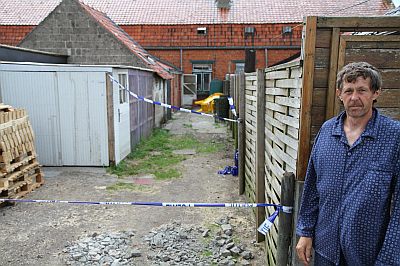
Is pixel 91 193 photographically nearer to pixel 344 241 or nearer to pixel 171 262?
pixel 171 262

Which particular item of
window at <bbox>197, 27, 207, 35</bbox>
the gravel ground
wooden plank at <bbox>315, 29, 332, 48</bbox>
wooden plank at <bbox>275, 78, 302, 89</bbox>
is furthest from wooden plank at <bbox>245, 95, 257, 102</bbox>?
window at <bbox>197, 27, 207, 35</bbox>

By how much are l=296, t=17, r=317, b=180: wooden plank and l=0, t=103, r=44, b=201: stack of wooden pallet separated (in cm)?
524

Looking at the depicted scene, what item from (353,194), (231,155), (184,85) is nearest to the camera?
(353,194)

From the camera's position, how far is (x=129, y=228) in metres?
5.34

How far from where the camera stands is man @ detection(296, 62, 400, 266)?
1.97m

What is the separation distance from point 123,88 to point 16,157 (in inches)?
143

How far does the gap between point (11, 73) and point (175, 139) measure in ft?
20.5

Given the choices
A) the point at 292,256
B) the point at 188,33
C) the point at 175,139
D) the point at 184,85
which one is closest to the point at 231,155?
the point at 175,139

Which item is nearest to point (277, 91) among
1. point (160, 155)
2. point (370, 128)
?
point (370, 128)

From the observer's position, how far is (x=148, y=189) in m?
7.33

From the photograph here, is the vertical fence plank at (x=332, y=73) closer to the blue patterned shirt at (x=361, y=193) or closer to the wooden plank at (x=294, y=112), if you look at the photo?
the wooden plank at (x=294, y=112)

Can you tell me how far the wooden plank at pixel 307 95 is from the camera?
269cm

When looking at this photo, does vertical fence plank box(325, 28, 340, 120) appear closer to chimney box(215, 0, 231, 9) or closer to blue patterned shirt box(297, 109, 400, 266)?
blue patterned shirt box(297, 109, 400, 266)

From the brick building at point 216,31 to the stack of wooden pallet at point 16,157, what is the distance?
20541 millimetres
